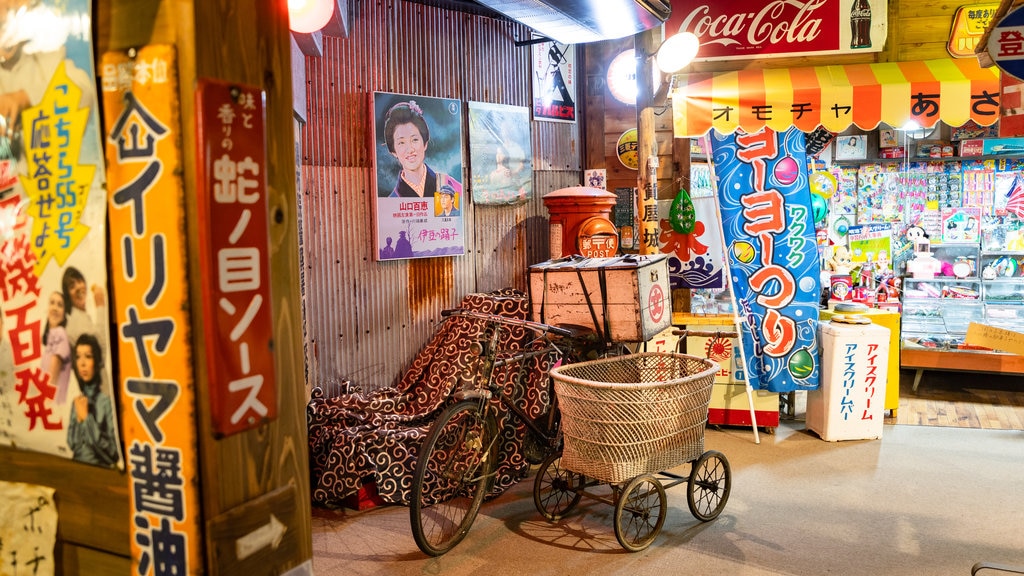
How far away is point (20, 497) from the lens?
6.95ft

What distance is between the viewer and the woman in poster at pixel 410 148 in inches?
263

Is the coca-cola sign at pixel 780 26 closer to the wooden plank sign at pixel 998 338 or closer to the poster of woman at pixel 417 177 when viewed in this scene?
the poster of woman at pixel 417 177

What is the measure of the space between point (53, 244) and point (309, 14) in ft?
9.30

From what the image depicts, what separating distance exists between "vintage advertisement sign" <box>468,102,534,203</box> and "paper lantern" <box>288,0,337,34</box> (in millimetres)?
2919

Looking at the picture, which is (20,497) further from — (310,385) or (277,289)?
(310,385)

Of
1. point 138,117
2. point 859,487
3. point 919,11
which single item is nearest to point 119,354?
point 138,117

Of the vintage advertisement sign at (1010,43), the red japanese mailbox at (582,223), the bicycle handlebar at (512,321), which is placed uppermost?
the vintage advertisement sign at (1010,43)

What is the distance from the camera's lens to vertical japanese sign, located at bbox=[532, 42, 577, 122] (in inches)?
317

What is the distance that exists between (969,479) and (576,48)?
5513mm

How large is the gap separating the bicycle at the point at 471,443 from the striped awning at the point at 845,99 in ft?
8.12

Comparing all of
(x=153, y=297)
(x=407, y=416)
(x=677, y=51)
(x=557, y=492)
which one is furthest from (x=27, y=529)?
(x=677, y=51)

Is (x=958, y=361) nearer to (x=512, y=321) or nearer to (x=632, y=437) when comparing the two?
(x=632, y=437)

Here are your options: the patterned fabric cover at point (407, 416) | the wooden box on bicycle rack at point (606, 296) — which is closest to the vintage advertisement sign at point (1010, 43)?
the wooden box on bicycle rack at point (606, 296)

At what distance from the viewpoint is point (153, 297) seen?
6.02 ft
